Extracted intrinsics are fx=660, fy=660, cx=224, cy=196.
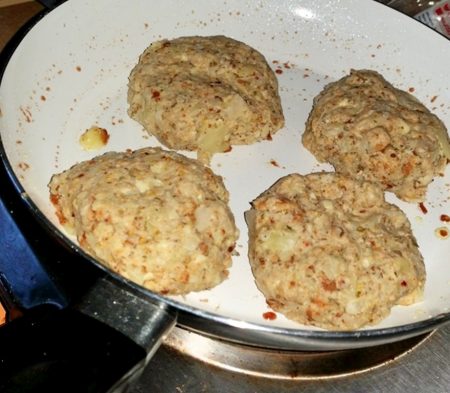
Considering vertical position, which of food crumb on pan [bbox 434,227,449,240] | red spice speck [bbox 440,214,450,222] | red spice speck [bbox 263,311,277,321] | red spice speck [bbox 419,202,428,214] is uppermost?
red spice speck [bbox 419,202,428,214]

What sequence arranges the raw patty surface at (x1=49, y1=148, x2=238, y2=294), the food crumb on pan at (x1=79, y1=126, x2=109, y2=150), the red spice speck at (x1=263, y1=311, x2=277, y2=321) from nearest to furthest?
the raw patty surface at (x1=49, y1=148, x2=238, y2=294), the red spice speck at (x1=263, y1=311, x2=277, y2=321), the food crumb on pan at (x1=79, y1=126, x2=109, y2=150)

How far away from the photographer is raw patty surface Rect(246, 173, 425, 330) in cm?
163

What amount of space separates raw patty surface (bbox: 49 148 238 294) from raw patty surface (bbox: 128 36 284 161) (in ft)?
0.65

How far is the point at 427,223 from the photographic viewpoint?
200cm

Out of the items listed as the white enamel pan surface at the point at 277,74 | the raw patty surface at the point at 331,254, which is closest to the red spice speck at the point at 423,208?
the white enamel pan surface at the point at 277,74

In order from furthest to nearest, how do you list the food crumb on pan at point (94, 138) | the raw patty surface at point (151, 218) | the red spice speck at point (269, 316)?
the food crumb on pan at point (94, 138), the red spice speck at point (269, 316), the raw patty surface at point (151, 218)

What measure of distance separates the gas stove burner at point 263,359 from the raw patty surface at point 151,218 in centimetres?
16

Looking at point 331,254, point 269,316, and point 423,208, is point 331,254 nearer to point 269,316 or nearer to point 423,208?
point 269,316

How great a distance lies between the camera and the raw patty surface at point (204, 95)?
1952 millimetres

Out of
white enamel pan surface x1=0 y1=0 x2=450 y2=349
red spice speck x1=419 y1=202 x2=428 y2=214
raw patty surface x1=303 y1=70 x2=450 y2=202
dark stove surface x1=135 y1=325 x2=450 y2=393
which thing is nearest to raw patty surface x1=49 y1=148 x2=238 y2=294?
white enamel pan surface x1=0 y1=0 x2=450 y2=349

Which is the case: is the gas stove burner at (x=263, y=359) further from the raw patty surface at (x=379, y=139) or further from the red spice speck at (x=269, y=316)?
the raw patty surface at (x=379, y=139)

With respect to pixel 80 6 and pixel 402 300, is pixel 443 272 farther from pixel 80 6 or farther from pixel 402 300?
pixel 80 6

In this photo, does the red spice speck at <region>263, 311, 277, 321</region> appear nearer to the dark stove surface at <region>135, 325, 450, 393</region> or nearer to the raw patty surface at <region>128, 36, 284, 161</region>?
the dark stove surface at <region>135, 325, 450, 393</region>

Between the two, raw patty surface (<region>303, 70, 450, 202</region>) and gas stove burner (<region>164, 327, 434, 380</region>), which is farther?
raw patty surface (<region>303, 70, 450, 202</region>)
